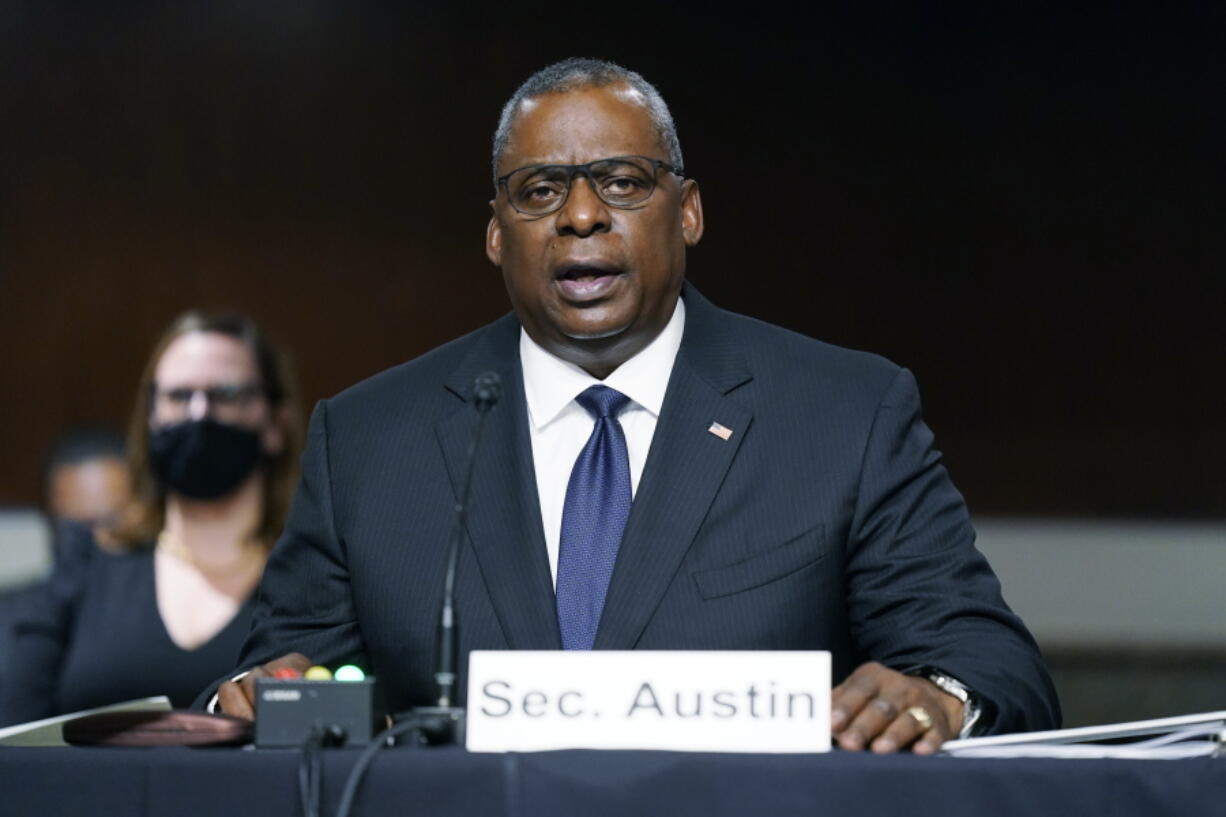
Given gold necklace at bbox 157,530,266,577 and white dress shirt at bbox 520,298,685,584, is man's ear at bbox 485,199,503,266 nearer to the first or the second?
white dress shirt at bbox 520,298,685,584

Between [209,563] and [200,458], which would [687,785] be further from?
[200,458]

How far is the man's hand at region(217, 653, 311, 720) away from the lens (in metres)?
1.75

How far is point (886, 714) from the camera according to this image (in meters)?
1.52

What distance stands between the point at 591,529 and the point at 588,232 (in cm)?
38

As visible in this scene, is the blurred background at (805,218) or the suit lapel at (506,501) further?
the blurred background at (805,218)

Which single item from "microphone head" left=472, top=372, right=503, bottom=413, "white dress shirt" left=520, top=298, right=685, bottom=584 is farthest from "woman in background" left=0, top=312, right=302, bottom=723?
"microphone head" left=472, top=372, right=503, bottom=413

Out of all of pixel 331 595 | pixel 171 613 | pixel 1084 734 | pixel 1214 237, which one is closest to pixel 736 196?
pixel 1214 237

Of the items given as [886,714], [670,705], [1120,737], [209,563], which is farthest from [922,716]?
[209,563]

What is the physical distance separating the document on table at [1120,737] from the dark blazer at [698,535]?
0.41m

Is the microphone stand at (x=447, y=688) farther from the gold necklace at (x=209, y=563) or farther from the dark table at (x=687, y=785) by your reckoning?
the gold necklace at (x=209, y=563)

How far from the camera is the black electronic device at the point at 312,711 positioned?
1.43 m

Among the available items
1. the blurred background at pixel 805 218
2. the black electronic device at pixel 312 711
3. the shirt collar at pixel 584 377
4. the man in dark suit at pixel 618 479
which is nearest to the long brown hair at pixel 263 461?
the blurred background at pixel 805 218

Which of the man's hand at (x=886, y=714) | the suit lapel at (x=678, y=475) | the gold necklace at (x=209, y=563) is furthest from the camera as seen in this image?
the gold necklace at (x=209, y=563)

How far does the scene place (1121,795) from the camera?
1.27 metres
